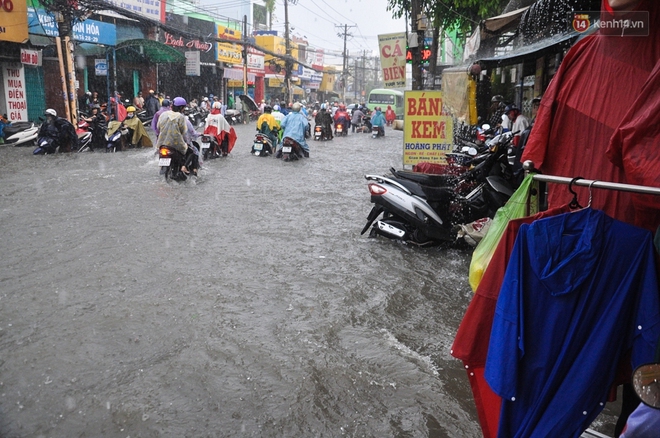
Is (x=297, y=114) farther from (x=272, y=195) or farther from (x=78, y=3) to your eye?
(x=78, y=3)

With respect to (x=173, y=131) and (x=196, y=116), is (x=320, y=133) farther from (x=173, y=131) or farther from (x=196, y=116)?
(x=173, y=131)

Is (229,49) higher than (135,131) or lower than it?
higher

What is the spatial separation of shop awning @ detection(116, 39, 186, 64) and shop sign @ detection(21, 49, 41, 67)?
4878 millimetres

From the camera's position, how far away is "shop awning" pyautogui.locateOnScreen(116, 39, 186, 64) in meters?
24.3

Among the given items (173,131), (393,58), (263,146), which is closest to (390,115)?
(263,146)

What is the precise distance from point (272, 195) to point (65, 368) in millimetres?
6467

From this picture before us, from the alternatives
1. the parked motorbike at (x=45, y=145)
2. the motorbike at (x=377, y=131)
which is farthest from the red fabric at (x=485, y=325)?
the motorbike at (x=377, y=131)

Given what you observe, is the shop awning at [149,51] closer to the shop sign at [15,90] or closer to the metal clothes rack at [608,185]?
the shop sign at [15,90]

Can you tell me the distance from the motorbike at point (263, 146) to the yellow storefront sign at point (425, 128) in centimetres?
649

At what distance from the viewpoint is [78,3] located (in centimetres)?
1689

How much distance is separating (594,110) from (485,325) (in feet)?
3.39

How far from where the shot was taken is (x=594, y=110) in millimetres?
2449

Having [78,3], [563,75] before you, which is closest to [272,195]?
[563,75]

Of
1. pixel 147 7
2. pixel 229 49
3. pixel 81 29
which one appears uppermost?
pixel 147 7
